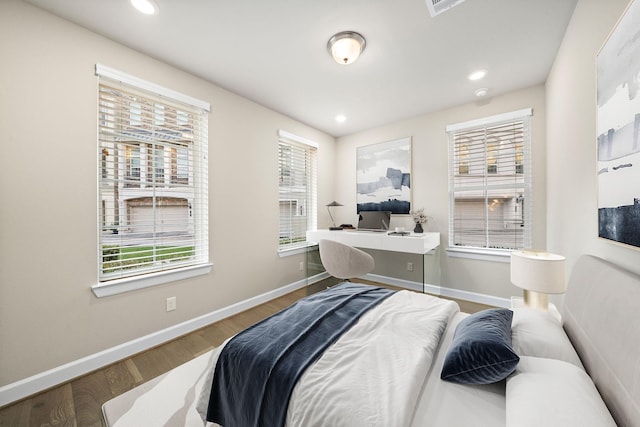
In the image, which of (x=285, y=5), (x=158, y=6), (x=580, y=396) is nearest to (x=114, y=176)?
(x=158, y=6)

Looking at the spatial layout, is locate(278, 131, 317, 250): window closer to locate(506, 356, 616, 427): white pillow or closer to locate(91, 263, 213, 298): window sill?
locate(91, 263, 213, 298): window sill

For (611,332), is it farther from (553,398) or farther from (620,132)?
(620,132)

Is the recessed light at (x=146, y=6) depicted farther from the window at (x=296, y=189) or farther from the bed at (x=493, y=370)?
the bed at (x=493, y=370)

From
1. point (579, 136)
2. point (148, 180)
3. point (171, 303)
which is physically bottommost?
point (171, 303)

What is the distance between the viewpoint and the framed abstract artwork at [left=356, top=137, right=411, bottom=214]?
11.7 feet

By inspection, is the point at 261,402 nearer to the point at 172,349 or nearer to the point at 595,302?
the point at 595,302

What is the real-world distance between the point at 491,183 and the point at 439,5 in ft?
6.95

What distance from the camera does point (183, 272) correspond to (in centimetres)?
234

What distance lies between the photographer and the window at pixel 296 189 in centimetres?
346

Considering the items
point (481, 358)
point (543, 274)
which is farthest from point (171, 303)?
point (543, 274)

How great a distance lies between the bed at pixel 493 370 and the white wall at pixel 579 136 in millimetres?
262

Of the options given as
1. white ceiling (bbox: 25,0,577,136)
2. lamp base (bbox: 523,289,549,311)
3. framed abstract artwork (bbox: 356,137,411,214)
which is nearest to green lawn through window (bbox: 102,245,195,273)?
white ceiling (bbox: 25,0,577,136)

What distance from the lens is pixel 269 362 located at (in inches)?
41.6

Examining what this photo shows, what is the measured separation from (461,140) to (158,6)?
130 inches
